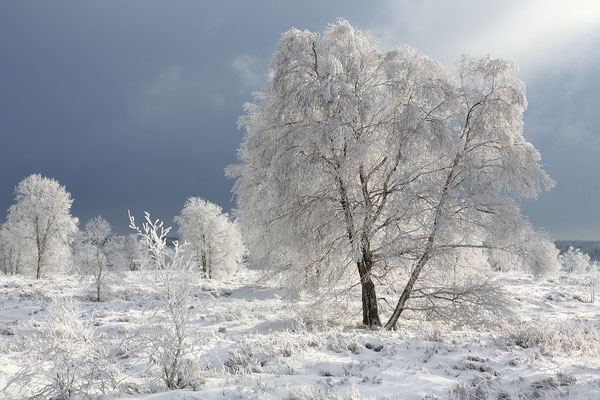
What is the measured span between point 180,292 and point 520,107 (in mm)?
9726

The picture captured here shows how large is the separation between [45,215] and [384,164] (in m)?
32.0

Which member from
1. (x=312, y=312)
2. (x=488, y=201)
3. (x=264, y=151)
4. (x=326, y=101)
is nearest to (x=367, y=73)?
(x=326, y=101)

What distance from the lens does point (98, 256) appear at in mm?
19172

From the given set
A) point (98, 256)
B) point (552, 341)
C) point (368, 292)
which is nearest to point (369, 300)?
point (368, 292)

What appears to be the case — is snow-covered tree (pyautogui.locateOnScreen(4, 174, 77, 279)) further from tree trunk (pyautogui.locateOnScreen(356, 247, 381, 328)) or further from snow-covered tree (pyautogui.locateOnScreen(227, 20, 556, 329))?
tree trunk (pyautogui.locateOnScreen(356, 247, 381, 328))

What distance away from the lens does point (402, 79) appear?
9414 mm

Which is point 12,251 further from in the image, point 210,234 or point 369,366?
point 369,366

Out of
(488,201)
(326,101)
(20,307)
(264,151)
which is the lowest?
(20,307)

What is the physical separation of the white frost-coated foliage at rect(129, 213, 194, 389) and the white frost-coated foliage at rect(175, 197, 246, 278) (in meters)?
33.5

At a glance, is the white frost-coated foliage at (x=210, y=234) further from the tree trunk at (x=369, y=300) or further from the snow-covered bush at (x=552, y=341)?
the snow-covered bush at (x=552, y=341)

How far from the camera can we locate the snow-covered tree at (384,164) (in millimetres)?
8836

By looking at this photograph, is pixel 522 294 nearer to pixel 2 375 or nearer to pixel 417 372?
pixel 417 372

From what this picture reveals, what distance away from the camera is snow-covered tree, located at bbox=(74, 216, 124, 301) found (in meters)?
19.0

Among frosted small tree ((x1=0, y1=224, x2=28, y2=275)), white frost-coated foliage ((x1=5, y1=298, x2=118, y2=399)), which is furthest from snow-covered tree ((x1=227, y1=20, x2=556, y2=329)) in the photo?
frosted small tree ((x1=0, y1=224, x2=28, y2=275))
